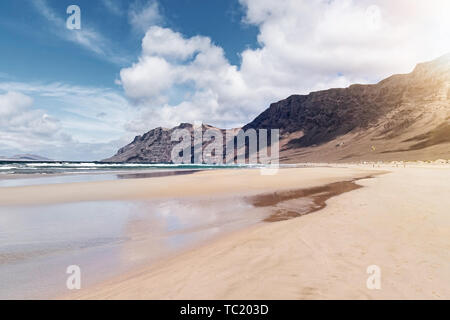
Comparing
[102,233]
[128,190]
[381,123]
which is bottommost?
[102,233]

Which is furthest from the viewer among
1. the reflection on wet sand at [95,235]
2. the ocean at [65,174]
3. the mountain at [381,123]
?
the mountain at [381,123]

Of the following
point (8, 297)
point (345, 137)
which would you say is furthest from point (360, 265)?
point (345, 137)

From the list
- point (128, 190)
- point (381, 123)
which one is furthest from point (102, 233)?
point (381, 123)

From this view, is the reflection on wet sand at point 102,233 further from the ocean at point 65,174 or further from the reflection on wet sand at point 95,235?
the ocean at point 65,174

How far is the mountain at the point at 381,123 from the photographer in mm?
97688

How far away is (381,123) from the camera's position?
13775 centimetres

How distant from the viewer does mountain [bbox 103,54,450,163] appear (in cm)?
9769

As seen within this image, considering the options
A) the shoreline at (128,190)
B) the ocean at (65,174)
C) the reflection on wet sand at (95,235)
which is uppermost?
the ocean at (65,174)

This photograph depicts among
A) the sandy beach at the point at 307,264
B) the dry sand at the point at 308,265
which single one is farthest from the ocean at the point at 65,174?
the dry sand at the point at 308,265

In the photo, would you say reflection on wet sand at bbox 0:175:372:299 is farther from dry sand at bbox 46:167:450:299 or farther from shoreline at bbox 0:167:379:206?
shoreline at bbox 0:167:379:206

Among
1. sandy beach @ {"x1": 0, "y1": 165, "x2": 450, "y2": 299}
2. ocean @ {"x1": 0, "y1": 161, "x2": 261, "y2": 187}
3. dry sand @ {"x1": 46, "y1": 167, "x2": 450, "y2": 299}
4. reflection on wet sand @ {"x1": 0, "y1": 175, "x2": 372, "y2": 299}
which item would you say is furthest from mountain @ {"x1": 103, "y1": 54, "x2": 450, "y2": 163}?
reflection on wet sand @ {"x1": 0, "y1": 175, "x2": 372, "y2": 299}

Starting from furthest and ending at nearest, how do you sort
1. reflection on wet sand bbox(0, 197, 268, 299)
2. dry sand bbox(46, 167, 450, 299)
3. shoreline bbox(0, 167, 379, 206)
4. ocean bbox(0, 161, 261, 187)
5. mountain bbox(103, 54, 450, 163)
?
mountain bbox(103, 54, 450, 163)
ocean bbox(0, 161, 261, 187)
shoreline bbox(0, 167, 379, 206)
reflection on wet sand bbox(0, 197, 268, 299)
dry sand bbox(46, 167, 450, 299)

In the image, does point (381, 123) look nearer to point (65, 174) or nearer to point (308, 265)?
point (65, 174)
